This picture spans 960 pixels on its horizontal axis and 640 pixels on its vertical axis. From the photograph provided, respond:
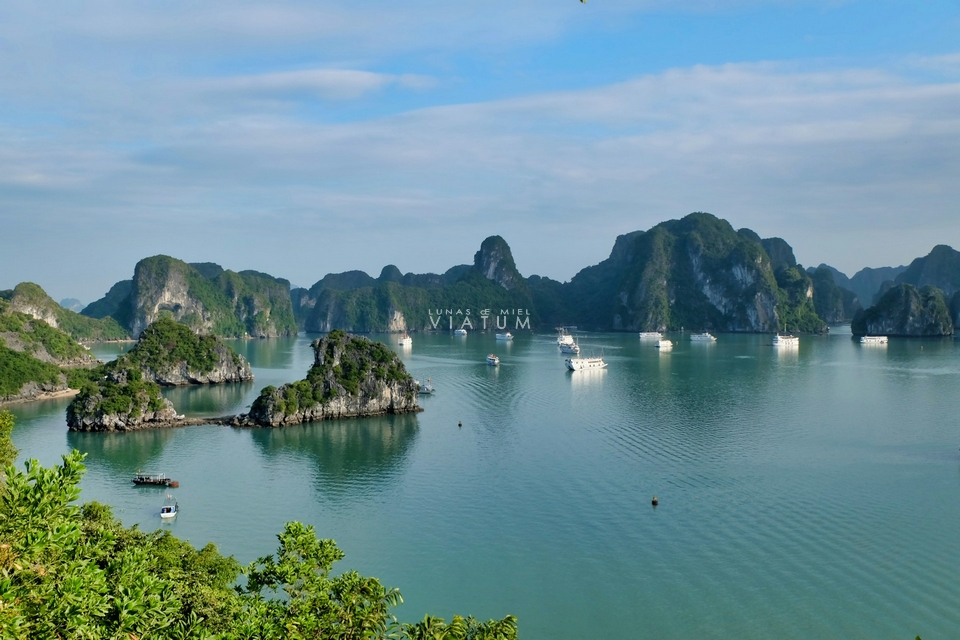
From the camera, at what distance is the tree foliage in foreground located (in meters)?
9.96

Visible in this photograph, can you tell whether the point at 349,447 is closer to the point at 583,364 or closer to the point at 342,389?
the point at 342,389

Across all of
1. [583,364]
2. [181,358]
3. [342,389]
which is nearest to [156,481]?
[342,389]

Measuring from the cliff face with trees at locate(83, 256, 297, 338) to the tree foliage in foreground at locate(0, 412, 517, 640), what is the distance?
15511cm

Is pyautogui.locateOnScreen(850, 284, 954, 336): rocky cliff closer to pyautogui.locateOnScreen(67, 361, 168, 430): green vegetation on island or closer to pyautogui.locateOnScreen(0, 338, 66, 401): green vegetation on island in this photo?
pyautogui.locateOnScreen(67, 361, 168, 430): green vegetation on island

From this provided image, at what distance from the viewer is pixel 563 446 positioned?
4834 cm

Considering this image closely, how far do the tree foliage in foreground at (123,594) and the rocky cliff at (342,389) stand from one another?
4042cm

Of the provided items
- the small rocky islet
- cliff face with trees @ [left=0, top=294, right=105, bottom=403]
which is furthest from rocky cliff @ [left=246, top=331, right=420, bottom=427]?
cliff face with trees @ [left=0, top=294, right=105, bottom=403]

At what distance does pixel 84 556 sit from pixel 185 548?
11.9 meters

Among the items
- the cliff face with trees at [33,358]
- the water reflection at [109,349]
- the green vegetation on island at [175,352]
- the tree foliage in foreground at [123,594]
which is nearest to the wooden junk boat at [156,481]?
the tree foliage in foreground at [123,594]

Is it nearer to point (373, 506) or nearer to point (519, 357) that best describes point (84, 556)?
point (373, 506)

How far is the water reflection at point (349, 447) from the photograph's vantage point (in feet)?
134

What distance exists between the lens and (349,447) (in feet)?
162

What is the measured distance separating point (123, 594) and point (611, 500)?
27.8 m

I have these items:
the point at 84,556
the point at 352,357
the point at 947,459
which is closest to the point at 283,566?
the point at 84,556
